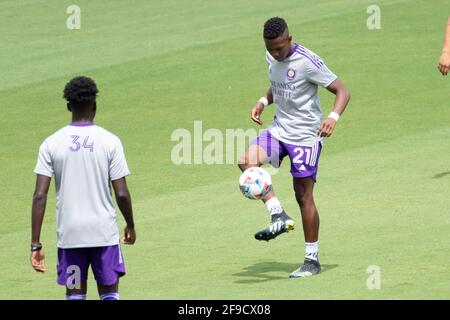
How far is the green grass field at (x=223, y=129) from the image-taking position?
12312 millimetres

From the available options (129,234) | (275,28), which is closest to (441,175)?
(275,28)

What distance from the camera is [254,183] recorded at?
12039 mm

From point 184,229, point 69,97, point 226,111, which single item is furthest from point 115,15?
point 69,97

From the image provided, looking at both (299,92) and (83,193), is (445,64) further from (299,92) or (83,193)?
(83,193)

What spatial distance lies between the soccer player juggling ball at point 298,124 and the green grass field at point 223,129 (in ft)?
2.03

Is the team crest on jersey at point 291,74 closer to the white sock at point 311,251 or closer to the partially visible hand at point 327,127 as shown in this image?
the partially visible hand at point 327,127

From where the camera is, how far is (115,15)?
29641mm

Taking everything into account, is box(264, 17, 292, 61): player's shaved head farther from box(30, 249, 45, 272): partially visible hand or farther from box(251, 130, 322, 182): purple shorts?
box(30, 249, 45, 272): partially visible hand

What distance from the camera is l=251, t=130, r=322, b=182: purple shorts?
1224cm

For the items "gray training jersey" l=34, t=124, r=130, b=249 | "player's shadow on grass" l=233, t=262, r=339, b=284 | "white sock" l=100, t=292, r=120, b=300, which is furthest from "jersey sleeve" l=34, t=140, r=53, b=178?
"player's shadow on grass" l=233, t=262, r=339, b=284

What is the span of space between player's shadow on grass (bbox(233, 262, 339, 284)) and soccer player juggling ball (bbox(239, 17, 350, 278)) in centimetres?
25

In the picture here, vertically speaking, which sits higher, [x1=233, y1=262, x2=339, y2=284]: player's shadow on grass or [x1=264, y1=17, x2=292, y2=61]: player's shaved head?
[x1=264, y1=17, x2=292, y2=61]: player's shaved head
